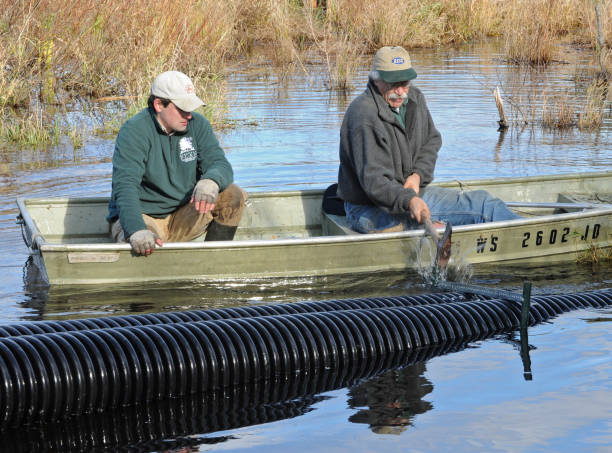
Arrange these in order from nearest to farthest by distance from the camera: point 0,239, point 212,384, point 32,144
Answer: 1. point 212,384
2. point 0,239
3. point 32,144

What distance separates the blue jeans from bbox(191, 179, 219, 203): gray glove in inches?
50.5

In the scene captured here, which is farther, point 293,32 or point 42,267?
point 293,32

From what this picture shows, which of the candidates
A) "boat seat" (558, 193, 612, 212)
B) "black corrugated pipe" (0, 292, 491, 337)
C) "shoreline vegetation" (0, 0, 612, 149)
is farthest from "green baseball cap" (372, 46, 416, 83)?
"shoreline vegetation" (0, 0, 612, 149)

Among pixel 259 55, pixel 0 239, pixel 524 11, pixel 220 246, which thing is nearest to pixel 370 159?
pixel 220 246

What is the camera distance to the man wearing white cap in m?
6.88

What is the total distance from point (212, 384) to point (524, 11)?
16676mm

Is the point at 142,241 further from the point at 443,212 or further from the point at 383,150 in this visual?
the point at 443,212

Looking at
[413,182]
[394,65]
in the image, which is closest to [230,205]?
[413,182]

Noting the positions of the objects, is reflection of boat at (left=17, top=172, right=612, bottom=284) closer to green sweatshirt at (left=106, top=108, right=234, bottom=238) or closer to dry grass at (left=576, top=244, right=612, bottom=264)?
dry grass at (left=576, top=244, right=612, bottom=264)

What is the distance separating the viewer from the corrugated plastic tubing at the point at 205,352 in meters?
4.84

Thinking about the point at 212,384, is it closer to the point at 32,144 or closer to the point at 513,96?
the point at 32,144

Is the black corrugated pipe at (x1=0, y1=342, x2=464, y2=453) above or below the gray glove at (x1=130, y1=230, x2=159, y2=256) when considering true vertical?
below

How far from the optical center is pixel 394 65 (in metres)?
7.05

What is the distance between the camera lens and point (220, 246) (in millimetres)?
7090
